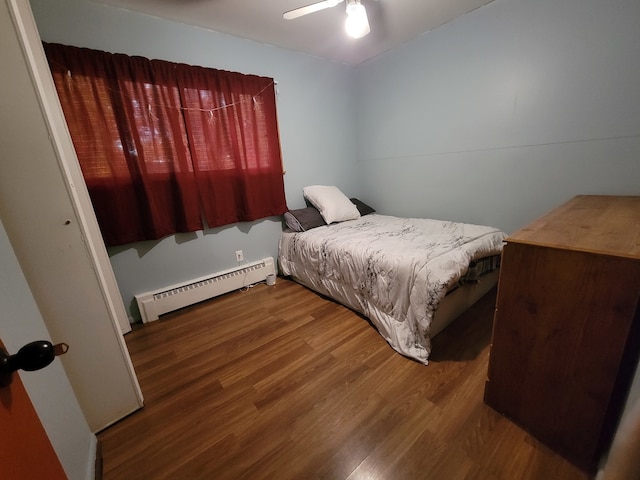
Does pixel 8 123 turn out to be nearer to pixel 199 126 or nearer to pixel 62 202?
pixel 62 202

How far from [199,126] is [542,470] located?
2.84 metres

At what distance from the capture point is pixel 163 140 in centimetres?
197

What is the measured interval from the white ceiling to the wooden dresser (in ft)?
6.47

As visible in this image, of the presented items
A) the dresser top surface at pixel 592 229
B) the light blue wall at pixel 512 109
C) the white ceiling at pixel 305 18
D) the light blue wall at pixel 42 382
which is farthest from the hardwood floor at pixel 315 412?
the white ceiling at pixel 305 18

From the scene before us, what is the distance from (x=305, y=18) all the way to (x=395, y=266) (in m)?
2.06

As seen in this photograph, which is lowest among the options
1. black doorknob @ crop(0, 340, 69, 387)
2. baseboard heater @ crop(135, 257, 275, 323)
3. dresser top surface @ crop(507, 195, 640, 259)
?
baseboard heater @ crop(135, 257, 275, 323)

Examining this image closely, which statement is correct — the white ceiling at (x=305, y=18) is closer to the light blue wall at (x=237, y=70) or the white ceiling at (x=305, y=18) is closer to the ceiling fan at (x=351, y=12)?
the light blue wall at (x=237, y=70)

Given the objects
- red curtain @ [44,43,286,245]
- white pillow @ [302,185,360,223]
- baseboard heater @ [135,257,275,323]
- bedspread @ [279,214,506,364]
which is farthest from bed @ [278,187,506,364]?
red curtain @ [44,43,286,245]

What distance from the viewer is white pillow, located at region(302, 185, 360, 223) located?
2.69 meters

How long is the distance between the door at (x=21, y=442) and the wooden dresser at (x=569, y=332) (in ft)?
4.61

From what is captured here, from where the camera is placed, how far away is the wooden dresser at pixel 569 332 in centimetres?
82

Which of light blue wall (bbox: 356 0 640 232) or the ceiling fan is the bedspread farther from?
the ceiling fan

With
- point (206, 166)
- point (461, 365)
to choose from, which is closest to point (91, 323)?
point (206, 166)

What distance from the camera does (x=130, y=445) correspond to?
1.13 meters
